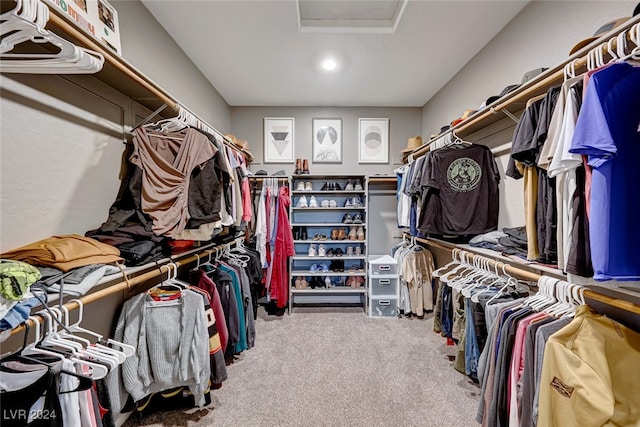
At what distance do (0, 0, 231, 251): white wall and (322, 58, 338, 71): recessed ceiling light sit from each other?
1.51m

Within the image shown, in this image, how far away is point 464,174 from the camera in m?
2.09

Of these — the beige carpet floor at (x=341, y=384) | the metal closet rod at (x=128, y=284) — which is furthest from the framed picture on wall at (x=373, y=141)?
the beige carpet floor at (x=341, y=384)

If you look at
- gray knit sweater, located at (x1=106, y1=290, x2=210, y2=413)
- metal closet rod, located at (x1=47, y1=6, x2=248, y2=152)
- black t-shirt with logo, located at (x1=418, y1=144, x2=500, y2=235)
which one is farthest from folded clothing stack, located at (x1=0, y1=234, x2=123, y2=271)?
black t-shirt with logo, located at (x1=418, y1=144, x2=500, y2=235)

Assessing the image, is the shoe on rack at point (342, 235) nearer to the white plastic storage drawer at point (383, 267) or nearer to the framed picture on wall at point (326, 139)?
the white plastic storage drawer at point (383, 267)

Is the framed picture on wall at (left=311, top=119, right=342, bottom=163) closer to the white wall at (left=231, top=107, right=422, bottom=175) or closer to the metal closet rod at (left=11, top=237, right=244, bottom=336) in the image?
the white wall at (left=231, top=107, right=422, bottom=175)

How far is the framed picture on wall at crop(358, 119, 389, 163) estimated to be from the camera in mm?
3869

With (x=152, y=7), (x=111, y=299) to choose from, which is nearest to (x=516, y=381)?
(x=111, y=299)

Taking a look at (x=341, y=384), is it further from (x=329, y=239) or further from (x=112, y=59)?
(x=112, y=59)

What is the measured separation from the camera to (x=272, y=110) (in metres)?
3.87

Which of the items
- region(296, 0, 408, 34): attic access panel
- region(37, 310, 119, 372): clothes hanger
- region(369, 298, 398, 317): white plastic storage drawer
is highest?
region(296, 0, 408, 34): attic access panel

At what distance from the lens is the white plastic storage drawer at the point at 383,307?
130 inches

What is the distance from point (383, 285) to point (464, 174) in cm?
179

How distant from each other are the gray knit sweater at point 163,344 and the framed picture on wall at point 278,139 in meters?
2.61

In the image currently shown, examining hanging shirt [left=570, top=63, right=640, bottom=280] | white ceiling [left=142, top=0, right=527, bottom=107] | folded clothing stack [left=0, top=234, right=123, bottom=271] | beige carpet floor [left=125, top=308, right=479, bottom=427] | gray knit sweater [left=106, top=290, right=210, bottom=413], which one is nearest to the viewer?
hanging shirt [left=570, top=63, right=640, bottom=280]
